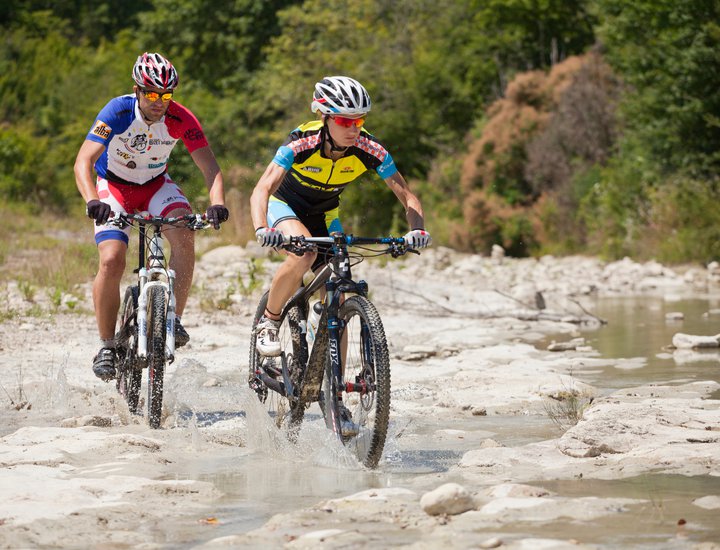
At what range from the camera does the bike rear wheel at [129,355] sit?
7402 mm

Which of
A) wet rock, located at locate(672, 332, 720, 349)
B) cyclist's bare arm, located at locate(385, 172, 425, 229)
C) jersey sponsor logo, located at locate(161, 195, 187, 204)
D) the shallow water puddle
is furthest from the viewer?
wet rock, located at locate(672, 332, 720, 349)

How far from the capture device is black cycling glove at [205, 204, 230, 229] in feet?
22.5

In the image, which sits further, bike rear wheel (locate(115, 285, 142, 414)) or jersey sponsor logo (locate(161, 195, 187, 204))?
jersey sponsor logo (locate(161, 195, 187, 204))

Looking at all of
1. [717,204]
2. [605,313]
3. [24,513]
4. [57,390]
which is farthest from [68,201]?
[24,513]

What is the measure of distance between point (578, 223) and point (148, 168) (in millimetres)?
17385

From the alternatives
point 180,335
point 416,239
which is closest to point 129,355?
point 180,335

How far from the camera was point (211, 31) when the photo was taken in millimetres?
43531

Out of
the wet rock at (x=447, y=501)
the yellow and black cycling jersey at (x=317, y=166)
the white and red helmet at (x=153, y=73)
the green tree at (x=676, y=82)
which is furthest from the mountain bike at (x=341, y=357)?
the green tree at (x=676, y=82)

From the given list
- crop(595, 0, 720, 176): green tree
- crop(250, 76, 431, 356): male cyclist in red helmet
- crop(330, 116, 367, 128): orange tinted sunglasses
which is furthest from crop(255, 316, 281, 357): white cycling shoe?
crop(595, 0, 720, 176): green tree

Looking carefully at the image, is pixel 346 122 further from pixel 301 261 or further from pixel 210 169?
pixel 210 169

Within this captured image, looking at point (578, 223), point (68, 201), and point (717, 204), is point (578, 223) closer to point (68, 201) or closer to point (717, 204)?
point (717, 204)

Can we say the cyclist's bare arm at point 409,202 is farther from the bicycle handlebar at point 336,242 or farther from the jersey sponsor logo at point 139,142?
the jersey sponsor logo at point 139,142

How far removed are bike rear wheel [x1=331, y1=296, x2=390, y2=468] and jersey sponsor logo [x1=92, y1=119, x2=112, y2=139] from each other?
7.18 feet

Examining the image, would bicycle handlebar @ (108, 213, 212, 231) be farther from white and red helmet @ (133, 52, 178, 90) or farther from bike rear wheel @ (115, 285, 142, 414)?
white and red helmet @ (133, 52, 178, 90)
